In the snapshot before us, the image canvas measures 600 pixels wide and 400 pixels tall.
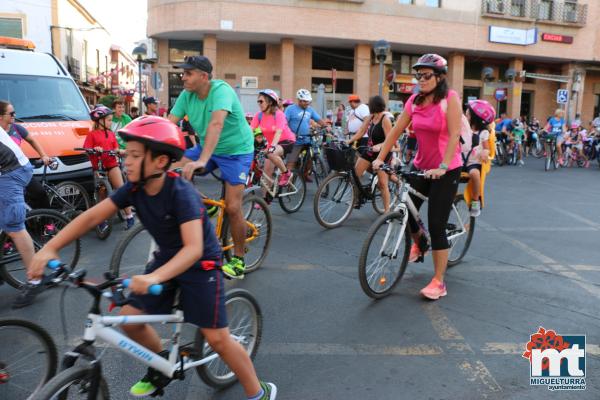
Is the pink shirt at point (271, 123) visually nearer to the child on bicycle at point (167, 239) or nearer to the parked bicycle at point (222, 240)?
the parked bicycle at point (222, 240)

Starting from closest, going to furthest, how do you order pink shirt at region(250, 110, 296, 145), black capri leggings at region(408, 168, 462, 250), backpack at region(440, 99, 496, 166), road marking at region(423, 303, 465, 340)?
road marking at region(423, 303, 465, 340)
backpack at region(440, 99, 496, 166)
black capri leggings at region(408, 168, 462, 250)
pink shirt at region(250, 110, 296, 145)

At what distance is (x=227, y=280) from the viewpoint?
15.9 feet

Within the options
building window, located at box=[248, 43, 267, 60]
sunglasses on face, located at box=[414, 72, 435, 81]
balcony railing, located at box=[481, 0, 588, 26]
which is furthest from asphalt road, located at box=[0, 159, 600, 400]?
balcony railing, located at box=[481, 0, 588, 26]

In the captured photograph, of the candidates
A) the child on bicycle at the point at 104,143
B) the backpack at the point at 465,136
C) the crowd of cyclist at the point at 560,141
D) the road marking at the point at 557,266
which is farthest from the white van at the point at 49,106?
the crowd of cyclist at the point at 560,141

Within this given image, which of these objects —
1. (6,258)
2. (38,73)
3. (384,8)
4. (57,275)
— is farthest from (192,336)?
(384,8)

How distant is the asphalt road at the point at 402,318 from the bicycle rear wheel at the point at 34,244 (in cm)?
18

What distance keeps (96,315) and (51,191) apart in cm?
442

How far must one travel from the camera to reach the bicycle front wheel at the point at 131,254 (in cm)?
370

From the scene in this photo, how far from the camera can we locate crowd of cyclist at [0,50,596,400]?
2309mm

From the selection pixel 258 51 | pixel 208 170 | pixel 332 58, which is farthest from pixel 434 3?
pixel 208 170

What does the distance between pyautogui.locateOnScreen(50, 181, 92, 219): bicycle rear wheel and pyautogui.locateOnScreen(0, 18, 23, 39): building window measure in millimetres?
25126

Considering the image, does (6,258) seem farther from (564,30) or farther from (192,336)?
(564,30)

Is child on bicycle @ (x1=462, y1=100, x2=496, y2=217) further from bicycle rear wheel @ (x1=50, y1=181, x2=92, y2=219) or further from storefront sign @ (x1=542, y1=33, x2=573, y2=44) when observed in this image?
storefront sign @ (x1=542, y1=33, x2=573, y2=44)

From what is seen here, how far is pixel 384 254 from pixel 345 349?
1140mm
